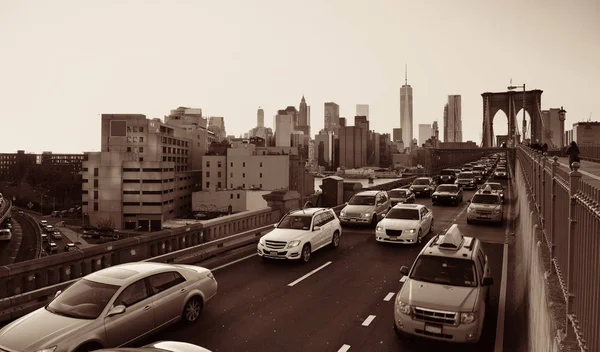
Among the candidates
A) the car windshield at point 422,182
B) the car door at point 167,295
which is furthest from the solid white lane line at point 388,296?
the car windshield at point 422,182

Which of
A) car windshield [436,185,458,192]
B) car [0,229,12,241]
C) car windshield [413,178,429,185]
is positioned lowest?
car [0,229,12,241]

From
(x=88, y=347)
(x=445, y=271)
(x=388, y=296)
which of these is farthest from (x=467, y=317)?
(x=88, y=347)

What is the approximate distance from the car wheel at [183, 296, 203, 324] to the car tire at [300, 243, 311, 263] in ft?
18.1

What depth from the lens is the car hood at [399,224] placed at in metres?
17.5

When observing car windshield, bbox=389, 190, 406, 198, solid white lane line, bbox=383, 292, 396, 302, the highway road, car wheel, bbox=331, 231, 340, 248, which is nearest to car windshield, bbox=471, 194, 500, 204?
car windshield, bbox=389, 190, 406, 198

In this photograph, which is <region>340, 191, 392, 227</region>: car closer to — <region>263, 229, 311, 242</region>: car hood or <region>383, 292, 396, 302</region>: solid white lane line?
<region>263, 229, 311, 242</region>: car hood

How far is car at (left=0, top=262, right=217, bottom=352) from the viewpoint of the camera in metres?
6.91

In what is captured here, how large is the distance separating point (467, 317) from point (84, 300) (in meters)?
6.90

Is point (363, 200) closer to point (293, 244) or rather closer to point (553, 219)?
point (293, 244)

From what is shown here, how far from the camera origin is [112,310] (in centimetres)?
762

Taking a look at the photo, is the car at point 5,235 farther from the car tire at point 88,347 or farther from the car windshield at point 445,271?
the car windshield at point 445,271

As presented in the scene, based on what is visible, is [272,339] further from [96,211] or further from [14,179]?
[14,179]

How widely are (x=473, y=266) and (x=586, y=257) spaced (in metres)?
5.46

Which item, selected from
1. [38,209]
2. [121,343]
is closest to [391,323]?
[121,343]
